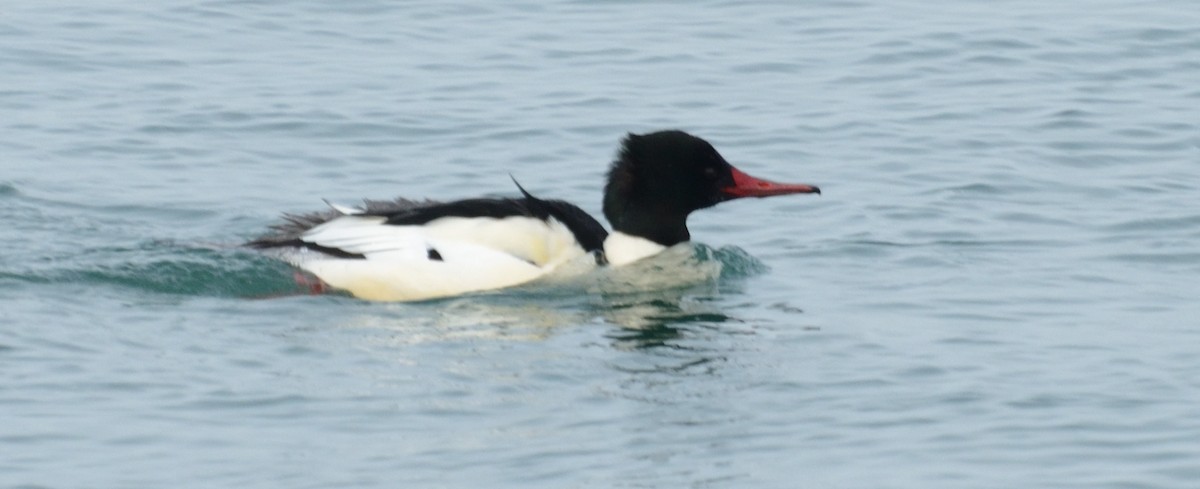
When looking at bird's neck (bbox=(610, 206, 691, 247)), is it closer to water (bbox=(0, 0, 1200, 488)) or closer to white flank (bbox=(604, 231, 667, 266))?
white flank (bbox=(604, 231, 667, 266))

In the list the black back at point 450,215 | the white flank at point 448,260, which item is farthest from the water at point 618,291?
the black back at point 450,215

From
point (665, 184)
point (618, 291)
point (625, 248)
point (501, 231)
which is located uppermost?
point (665, 184)

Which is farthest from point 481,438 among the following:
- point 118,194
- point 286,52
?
point 286,52

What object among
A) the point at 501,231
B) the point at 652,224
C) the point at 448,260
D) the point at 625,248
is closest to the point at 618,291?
the point at 625,248

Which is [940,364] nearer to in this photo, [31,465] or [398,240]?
[398,240]

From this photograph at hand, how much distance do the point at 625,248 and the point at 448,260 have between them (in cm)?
103

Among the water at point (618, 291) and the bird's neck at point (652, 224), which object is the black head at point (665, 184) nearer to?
the bird's neck at point (652, 224)

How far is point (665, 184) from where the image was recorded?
1234 centimetres

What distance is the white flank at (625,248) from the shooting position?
12.2 m

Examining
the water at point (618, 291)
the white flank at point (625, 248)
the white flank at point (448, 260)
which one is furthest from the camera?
the white flank at point (625, 248)

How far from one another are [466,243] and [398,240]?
0.36 metres

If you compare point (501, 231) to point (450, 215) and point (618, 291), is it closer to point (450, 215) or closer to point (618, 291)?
point (450, 215)

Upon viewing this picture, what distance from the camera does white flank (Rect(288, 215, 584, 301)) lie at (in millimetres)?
11766

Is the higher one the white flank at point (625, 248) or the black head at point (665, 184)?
the black head at point (665, 184)
